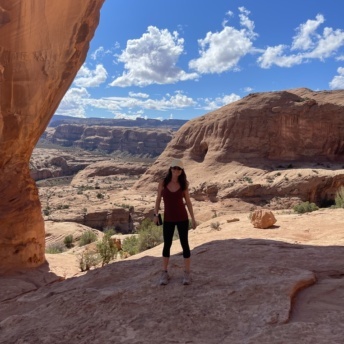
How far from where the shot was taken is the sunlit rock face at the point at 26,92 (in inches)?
369

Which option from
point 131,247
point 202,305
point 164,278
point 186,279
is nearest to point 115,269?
point 164,278

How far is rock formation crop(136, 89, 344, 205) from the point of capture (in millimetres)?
34978

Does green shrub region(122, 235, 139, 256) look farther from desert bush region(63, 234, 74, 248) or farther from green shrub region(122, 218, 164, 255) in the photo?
desert bush region(63, 234, 74, 248)

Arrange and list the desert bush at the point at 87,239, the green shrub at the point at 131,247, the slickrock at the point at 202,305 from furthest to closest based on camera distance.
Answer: the desert bush at the point at 87,239 → the green shrub at the point at 131,247 → the slickrock at the point at 202,305

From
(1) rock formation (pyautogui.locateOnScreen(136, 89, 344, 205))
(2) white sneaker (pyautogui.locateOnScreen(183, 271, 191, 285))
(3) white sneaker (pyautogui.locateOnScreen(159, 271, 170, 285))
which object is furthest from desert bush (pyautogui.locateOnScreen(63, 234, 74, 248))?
(1) rock formation (pyautogui.locateOnScreen(136, 89, 344, 205))

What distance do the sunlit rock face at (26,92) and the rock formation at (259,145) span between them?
2232cm

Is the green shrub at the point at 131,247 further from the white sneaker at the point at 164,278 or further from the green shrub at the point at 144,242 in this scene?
the white sneaker at the point at 164,278

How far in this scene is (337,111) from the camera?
125ft

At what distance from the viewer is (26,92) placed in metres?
9.60

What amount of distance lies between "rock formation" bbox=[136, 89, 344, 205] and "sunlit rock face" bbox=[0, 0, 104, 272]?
22.3m

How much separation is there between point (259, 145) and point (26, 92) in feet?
106

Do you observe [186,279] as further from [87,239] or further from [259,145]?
[259,145]

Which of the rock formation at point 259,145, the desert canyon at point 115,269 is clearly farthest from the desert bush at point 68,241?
the rock formation at point 259,145

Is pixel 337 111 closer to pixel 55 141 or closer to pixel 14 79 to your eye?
pixel 14 79
